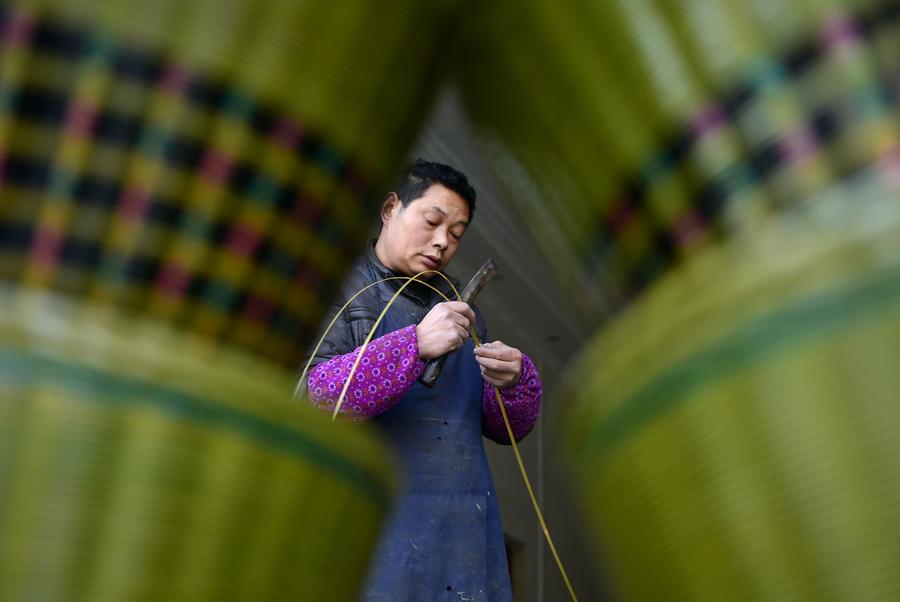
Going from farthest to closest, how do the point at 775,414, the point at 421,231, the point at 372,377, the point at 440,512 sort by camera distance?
the point at 421,231 < the point at 440,512 < the point at 372,377 < the point at 775,414

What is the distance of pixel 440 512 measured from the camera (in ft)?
3.72

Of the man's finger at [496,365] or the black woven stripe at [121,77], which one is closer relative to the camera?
the black woven stripe at [121,77]

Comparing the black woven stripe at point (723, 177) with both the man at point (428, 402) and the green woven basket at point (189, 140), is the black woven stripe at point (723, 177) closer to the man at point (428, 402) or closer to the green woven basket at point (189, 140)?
the green woven basket at point (189, 140)

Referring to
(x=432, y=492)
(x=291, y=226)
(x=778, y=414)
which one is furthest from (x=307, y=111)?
(x=432, y=492)

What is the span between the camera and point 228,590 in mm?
224

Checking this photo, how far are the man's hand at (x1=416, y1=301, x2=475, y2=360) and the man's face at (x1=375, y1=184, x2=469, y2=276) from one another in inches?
5.4

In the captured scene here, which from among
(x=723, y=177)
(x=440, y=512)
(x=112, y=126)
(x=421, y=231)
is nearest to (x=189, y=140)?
(x=112, y=126)

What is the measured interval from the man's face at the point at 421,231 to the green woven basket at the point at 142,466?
1.07m

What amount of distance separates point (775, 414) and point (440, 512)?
972 mm

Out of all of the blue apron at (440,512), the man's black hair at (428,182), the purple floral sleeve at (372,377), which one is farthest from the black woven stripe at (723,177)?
the man's black hair at (428,182)

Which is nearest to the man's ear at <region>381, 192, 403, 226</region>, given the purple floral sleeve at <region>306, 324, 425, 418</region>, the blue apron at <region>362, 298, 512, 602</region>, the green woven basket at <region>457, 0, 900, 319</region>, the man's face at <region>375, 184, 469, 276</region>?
the man's face at <region>375, 184, 469, 276</region>

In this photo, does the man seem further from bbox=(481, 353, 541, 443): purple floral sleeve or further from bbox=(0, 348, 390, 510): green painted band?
bbox=(0, 348, 390, 510): green painted band

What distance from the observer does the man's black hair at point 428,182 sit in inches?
53.2

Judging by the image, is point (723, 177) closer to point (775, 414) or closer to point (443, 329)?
point (775, 414)
